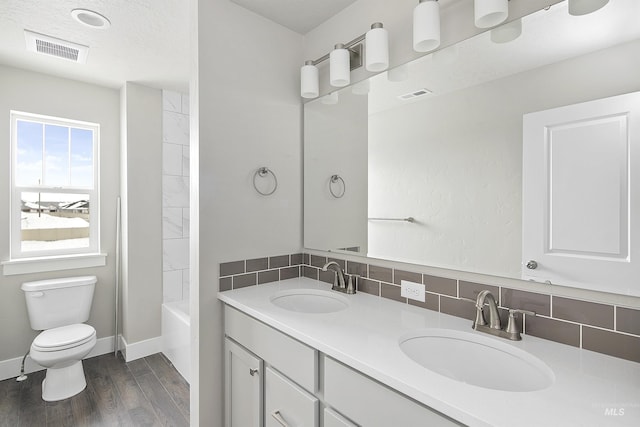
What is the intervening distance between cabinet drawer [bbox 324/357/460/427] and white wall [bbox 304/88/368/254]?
29.8 inches

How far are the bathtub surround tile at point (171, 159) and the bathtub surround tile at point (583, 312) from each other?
9.82ft

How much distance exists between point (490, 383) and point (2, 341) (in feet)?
10.9

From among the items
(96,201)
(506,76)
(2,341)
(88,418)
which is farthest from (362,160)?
(2,341)

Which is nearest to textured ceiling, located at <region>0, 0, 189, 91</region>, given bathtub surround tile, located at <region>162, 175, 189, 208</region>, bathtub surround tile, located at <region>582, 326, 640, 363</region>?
bathtub surround tile, located at <region>162, 175, 189, 208</region>

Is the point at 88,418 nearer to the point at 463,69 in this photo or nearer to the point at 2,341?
the point at 2,341

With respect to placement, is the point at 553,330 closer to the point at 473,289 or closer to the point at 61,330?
the point at 473,289

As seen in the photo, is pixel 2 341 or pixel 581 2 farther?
pixel 2 341

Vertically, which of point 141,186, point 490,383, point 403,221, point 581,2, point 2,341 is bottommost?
point 2,341

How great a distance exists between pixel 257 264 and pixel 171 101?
210 centimetres

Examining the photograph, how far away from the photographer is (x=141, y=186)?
2.80 m

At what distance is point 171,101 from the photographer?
118 inches

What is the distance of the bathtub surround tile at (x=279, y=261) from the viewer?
1.84 m

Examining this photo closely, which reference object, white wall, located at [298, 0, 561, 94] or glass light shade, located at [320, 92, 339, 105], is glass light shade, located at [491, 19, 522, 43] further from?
glass light shade, located at [320, 92, 339, 105]

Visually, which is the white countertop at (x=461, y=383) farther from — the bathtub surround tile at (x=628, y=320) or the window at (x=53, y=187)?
the window at (x=53, y=187)
